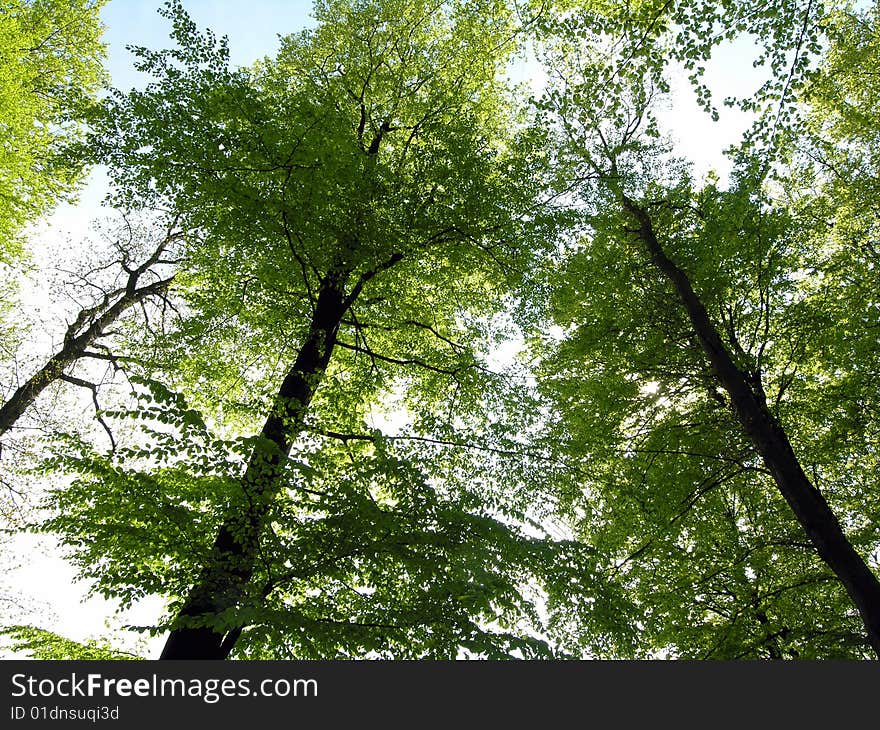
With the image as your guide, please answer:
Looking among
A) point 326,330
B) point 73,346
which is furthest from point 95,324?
point 326,330

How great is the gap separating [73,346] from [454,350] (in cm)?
918

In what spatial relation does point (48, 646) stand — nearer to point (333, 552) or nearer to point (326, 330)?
point (333, 552)

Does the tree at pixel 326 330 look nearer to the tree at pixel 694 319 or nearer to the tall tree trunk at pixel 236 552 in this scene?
the tall tree trunk at pixel 236 552

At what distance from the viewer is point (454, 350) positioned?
9508 mm

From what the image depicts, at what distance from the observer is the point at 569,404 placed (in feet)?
33.8

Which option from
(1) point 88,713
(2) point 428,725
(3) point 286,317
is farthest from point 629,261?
(1) point 88,713

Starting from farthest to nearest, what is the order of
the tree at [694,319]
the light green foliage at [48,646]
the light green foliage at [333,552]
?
the tree at [694,319], the light green foliage at [48,646], the light green foliage at [333,552]

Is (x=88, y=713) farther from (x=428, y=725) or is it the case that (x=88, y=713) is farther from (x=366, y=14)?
(x=366, y=14)

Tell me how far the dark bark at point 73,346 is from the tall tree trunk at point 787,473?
1209 cm

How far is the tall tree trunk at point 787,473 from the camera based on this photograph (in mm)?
6039

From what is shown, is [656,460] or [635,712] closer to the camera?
[635,712]

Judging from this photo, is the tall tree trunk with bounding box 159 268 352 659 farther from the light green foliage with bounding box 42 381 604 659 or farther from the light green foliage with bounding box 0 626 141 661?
the light green foliage with bounding box 0 626 141 661

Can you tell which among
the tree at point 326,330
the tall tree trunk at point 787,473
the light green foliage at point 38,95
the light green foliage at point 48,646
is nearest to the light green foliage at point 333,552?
the tree at point 326,330

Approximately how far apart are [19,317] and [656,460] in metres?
14.0
